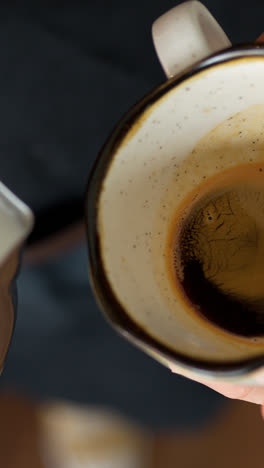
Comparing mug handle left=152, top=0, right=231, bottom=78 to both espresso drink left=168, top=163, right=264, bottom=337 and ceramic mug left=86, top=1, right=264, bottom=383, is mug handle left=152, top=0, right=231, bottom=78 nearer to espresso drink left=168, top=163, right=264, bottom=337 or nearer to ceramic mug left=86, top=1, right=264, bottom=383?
ceramic mug left=86, top=1, right=264, bottom=383

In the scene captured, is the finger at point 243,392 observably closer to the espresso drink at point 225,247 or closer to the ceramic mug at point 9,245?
the espresso drink at point 225,247

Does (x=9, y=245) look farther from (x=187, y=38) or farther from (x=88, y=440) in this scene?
(x=88, y=440)

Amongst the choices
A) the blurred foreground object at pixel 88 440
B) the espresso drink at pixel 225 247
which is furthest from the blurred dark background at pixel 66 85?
the blurred foreground object at pixel 88 440

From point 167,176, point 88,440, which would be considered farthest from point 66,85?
point 88,440

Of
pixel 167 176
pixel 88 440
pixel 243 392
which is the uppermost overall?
pixel 167 176

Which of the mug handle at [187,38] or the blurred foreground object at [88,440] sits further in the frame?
the blurred foreground object at [88,440]
